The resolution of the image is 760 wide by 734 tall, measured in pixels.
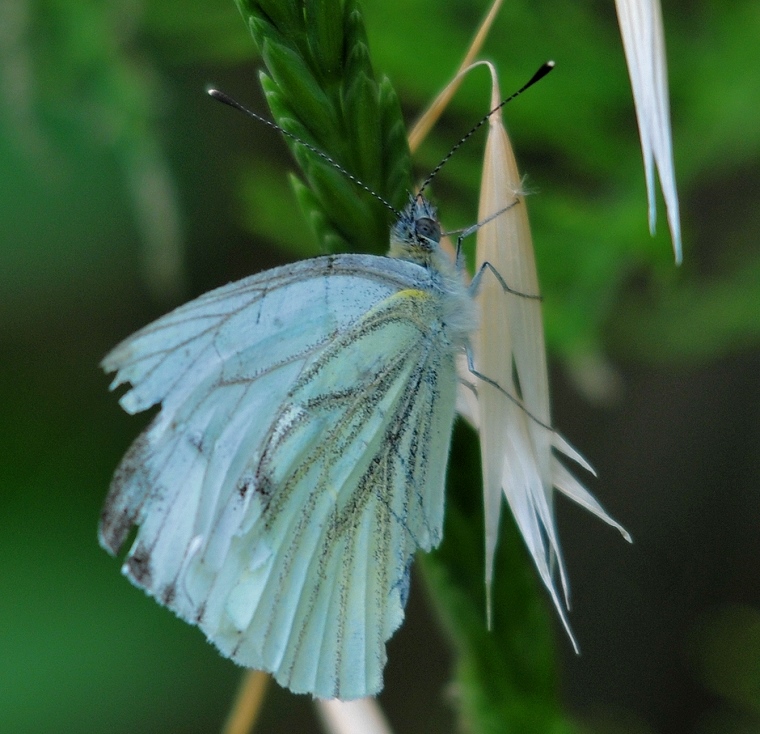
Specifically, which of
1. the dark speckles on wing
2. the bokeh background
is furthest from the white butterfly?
the bokeh background

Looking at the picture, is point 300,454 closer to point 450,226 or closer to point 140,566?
point 140,566

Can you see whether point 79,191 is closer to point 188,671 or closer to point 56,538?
point 56,538

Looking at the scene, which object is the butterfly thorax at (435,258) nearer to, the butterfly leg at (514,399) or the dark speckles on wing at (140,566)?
the butterfly leg at (514,399)

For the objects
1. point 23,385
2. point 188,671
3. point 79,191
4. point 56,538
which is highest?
point 79,191

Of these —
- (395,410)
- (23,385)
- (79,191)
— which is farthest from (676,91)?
(23,385)

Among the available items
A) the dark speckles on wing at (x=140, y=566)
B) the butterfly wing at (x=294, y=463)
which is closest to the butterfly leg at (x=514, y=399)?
the butterfly wing at (x=294, y=463)

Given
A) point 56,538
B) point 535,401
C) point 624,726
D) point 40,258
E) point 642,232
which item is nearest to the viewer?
point 535,401
